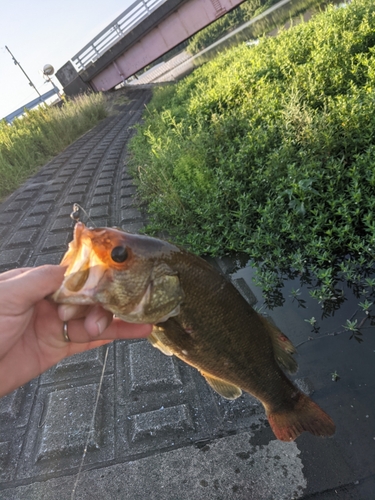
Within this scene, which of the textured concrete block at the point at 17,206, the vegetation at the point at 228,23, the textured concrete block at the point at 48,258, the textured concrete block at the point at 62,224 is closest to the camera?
the textured concrete block at the point at 48,258

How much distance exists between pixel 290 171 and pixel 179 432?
3.21 metres

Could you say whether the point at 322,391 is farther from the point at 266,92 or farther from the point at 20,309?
the point at 266,92

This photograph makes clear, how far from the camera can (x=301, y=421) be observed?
6.86 feet

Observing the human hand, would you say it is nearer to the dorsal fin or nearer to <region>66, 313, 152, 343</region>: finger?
<region>66, 313, 152, 343</region>: finger

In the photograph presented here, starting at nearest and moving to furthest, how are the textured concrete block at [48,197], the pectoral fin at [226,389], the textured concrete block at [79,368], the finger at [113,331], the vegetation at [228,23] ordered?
the finger at [113,331] → the pectoral fin at [226,389] → the textured concrete block at [79,368] → the textured concrete block at [48,197] → the vegetation at [228,23]

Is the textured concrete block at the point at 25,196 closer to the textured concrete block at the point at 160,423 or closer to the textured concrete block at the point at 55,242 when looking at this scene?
the textured concrete block at the point at 55,242

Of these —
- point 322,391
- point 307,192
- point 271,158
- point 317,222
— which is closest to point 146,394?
point 322,391

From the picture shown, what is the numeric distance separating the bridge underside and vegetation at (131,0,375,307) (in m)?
15.5

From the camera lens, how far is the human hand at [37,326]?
1.61 metres

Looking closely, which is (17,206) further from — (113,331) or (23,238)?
(113,331)

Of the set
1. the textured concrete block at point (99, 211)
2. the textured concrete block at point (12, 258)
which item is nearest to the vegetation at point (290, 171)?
the textured concrete block at point (99, 211)

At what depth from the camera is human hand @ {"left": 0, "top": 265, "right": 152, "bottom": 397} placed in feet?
5.27

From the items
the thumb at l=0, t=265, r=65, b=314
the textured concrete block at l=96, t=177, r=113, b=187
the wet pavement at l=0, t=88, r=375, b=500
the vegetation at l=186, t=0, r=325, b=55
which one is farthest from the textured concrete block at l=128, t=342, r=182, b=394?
the vegetation at l=186, t=0, r=325, b=55

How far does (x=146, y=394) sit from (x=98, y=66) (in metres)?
25.5
